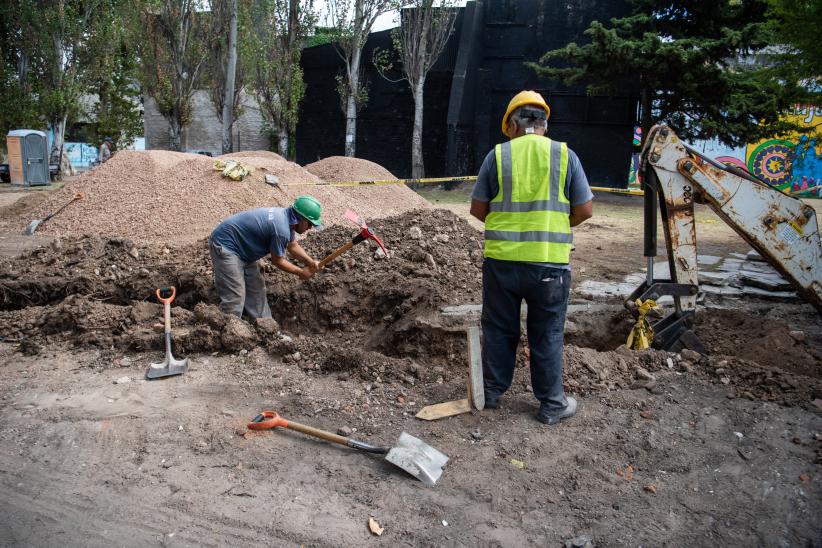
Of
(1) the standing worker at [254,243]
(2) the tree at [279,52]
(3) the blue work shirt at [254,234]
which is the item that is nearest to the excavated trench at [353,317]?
(1) the standing worker at [254,243]

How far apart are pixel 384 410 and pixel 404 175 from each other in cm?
1849

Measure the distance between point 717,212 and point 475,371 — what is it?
2215 millimetres

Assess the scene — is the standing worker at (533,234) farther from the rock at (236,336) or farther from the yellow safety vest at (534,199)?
the rock at (236,336)

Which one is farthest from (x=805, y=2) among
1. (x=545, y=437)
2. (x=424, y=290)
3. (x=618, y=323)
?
(x=545, y=437)

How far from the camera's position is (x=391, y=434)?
3816 mm

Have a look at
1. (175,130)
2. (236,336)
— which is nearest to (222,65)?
(175,130)

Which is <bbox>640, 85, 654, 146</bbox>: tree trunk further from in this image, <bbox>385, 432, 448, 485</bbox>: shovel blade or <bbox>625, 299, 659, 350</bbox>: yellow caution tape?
<bbox>385, 432, 448, 485</bbox>: shovel blade

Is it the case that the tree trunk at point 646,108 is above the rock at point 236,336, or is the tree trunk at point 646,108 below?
above

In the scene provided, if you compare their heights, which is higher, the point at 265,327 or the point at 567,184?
the point at 567,184

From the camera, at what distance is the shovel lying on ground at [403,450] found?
3.31 metres

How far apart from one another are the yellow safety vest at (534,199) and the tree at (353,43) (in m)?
17.9

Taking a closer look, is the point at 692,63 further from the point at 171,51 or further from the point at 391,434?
the point at 171,51

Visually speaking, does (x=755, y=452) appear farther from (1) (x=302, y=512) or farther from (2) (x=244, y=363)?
(2) (x=244, y=363)

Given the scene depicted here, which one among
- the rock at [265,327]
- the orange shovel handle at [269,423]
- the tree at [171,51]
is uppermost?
the tree at [171,51]
